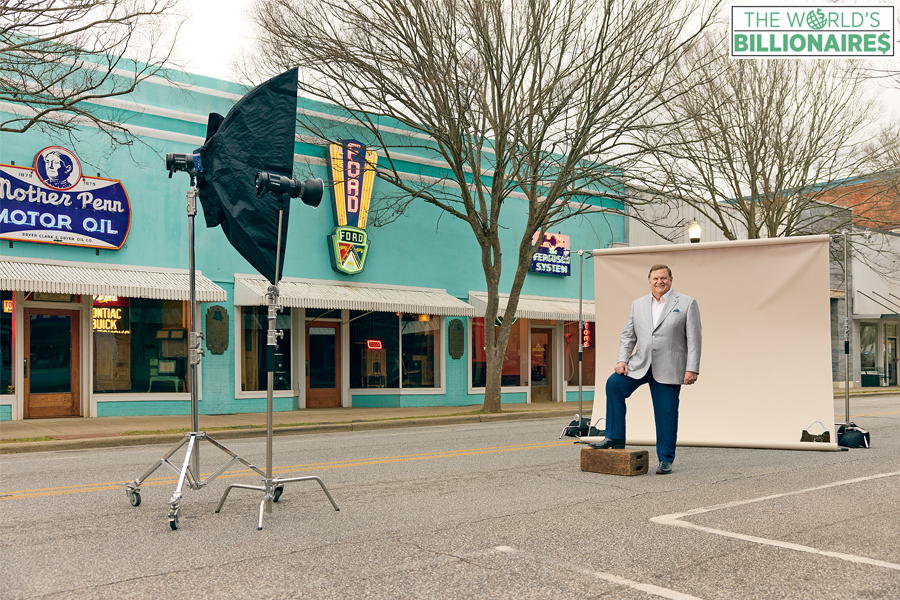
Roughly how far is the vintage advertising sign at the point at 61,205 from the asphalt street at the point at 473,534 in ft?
24.1

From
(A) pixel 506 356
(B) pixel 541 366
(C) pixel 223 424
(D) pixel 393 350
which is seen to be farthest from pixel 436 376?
(C) pixel 223 424

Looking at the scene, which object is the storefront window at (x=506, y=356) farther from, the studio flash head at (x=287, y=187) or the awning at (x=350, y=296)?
the studio flash head at (x=287, y=187)

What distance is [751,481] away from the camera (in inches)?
292

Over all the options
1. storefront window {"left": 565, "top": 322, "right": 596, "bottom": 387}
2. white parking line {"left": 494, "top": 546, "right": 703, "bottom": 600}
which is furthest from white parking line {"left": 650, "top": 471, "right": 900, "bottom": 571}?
storefront window {"left": 565, "top": 322, "right": 596, "bottom": 387}

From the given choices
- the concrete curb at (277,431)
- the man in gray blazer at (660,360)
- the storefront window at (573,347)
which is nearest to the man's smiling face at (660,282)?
the man in gray blazer at (660,360)

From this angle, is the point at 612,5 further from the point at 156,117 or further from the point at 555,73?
the point at 156,117

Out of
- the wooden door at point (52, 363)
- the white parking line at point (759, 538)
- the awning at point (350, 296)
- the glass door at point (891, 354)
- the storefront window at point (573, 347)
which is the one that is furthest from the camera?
the glass door at point (891, 354)

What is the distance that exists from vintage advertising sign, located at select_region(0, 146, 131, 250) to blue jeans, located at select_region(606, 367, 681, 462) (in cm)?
1131

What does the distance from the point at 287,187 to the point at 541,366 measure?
18301 mm

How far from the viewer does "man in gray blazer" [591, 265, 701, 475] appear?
787 cm

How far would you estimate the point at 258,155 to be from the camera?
611 centimetres

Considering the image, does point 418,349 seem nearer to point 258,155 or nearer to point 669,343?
point 669,343

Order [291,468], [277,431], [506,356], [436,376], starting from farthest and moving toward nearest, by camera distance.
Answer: [506,356] → [436,376] → [277,431] → [291,468]

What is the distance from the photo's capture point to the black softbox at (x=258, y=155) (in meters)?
6.07
